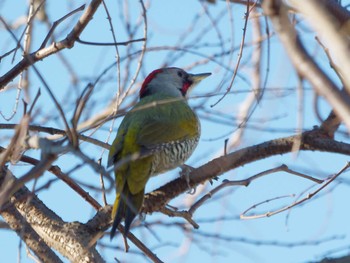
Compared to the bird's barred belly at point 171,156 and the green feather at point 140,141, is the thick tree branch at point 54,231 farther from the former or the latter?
the bird's barred belly at point 171,156

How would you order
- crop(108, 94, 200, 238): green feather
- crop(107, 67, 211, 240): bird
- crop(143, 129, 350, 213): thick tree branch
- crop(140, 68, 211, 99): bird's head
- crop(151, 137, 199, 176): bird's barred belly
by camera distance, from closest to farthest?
crop(143, 129, 350, 213): thick tree branch < crop(108, 94, 200, 238): green feather < crop(107, 67, 211, 240): bird < crop(151, 137, 199, 176): bird's barred belly < crop(140, 68, 211, 99): bird's head

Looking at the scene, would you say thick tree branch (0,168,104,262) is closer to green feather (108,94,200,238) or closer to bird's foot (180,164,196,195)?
green feather (108,94,200,238)

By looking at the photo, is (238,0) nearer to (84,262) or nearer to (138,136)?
(138,136)

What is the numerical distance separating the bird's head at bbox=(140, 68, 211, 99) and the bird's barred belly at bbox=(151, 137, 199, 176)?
3.92ft

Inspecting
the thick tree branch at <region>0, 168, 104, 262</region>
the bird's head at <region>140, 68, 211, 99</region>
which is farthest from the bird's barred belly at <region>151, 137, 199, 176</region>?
the bird's head at <region>140, 68, 211, 99</region>

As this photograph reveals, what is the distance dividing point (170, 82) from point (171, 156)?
1727mm

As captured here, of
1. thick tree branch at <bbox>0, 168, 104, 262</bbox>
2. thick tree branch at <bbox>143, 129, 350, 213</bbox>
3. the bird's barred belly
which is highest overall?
the bird's barred belly

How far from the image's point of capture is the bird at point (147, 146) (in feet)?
14.1

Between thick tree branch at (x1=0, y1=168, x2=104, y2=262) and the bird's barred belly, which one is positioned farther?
the bird's barred belly

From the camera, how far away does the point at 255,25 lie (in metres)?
6.69

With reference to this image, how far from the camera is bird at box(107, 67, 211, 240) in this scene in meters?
4.30

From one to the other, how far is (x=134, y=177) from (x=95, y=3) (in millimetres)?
1182

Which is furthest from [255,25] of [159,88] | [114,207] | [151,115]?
[114,207]

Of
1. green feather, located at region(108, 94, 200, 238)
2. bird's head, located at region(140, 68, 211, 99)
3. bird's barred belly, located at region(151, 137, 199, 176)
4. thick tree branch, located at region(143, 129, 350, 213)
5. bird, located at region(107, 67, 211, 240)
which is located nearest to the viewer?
thick tree branch, located at region(143, 129, 350, 213)
